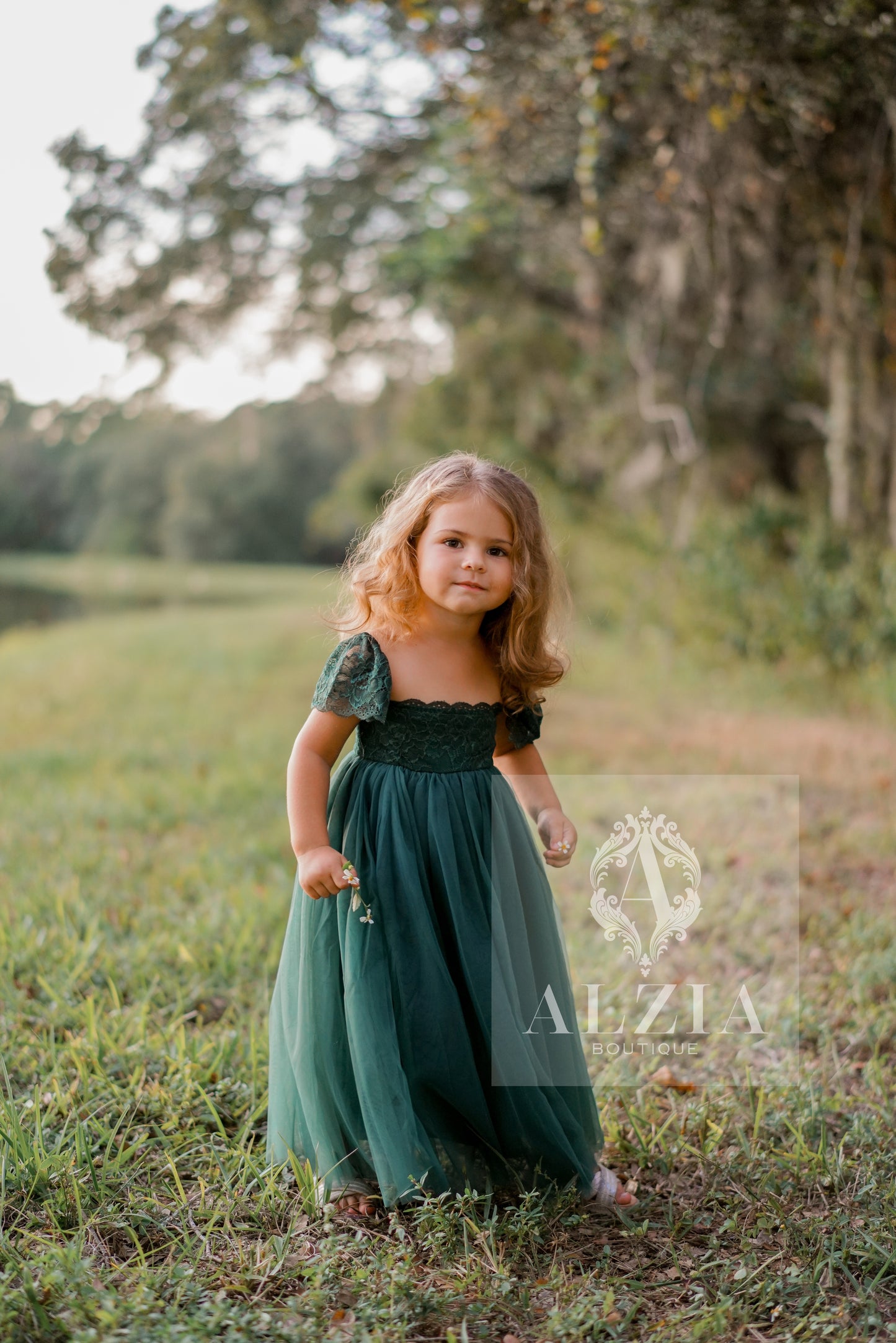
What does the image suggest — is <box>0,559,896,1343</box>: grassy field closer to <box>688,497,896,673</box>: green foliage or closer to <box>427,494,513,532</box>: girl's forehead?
<box>427,494,513,532</box>: girl's forehead

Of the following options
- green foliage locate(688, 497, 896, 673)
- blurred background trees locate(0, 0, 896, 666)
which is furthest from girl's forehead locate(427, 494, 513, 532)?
green foliage locate(688, 497, 896, 673)

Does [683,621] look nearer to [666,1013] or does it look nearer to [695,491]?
[695,491]

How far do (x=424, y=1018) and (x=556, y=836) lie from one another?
1.52ft

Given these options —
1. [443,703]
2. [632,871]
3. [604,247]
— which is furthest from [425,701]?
[604,247]

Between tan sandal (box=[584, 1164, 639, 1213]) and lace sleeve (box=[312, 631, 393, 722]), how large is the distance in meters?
1.03

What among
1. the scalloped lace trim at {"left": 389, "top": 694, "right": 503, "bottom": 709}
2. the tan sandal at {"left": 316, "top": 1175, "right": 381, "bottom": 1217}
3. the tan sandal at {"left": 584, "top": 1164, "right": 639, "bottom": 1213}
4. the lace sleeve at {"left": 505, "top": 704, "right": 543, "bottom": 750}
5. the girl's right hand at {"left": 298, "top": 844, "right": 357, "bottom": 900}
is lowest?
the tan sandal at {"left": 584, "top": 1164, "right": 639, "bottom": 1213}

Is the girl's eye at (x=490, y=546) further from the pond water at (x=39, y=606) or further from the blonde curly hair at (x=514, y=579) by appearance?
the pond water at (x=39, y=606)

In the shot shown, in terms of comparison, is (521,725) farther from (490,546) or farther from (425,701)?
(490,546)

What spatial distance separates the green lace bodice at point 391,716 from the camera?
2.10m

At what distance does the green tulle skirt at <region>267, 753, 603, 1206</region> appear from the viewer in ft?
6.68

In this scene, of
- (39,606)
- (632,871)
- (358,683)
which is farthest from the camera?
(39,606)

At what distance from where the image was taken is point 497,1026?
2082 mm

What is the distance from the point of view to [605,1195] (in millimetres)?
2135

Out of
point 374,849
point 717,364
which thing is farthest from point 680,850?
point 717,364
